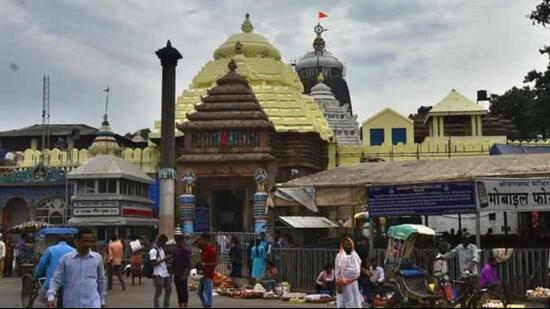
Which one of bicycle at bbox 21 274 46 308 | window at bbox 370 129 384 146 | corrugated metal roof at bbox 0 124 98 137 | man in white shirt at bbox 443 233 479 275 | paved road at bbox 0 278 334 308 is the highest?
corrugated metal roof at bbox 0 124 98 137

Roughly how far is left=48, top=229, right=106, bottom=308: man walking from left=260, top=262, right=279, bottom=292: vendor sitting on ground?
9.86 m

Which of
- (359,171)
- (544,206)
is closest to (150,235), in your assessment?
(359,171)

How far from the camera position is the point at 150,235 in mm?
35500

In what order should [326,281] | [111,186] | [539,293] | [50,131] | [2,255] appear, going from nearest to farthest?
[539,293] → [326,281] → [2,255] → [111,186] → [50,131]

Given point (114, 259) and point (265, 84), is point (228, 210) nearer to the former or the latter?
point (265, 84)

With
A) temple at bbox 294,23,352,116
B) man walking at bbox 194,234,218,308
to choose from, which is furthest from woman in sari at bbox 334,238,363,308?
temple at bbox 294,23,352,116

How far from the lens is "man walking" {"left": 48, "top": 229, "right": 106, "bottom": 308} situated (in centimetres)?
856

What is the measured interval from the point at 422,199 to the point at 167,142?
14.4m

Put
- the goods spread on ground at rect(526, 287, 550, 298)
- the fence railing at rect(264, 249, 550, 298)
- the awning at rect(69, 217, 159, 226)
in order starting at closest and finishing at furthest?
the goods spread on ground at rect(526, 287, 550, 298) → the fence railing at rect(264, 249, 550, 298) → the awning at rect(69, 217, 159, 226)

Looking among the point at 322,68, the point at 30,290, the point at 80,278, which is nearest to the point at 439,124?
the point at 30,290

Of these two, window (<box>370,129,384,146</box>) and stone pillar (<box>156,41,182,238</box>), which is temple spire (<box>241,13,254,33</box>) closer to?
window (<box>370,129,384,146</box>)

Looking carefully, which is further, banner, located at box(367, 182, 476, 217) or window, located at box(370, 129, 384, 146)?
window, located at box(370, 129, 384, 146)

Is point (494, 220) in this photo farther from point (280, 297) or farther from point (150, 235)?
point (150, 235)

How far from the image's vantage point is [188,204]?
34.5 meters
